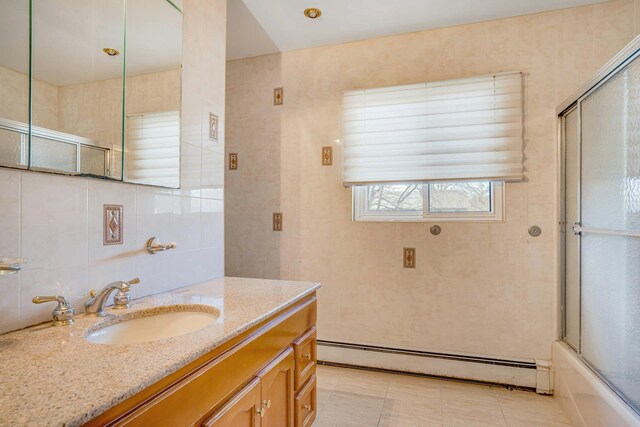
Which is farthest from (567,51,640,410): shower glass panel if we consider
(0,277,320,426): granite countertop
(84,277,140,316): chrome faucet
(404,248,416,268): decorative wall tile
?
(84,277,140,316): chrome faucet

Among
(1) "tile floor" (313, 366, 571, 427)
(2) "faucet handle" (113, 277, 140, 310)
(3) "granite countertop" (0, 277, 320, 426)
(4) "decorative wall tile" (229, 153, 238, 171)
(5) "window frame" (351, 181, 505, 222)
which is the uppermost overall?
(4) "decorative wall tile" (229, 153, 238, 171)

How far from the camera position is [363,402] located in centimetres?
203

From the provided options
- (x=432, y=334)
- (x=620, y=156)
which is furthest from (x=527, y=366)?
(x=620, y=156)

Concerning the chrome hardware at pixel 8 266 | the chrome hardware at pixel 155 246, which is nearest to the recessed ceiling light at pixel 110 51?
the chrome hardware at pixel 155 246

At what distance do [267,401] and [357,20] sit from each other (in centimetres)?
222

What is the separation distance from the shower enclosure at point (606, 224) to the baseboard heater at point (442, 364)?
33 cm

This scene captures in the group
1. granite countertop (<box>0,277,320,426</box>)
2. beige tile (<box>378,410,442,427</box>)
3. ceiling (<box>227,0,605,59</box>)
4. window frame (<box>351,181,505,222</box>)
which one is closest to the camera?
granite countertop (<box>0,277,320,426</box>)

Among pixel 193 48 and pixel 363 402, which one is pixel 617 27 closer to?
pixel 193 48

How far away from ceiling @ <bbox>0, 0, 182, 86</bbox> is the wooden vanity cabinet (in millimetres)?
940

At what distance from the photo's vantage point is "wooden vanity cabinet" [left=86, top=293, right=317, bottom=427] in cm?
68

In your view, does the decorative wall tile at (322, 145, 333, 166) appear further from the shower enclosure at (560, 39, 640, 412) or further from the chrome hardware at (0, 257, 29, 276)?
the chrome hardware at (0, 257, 29, 276)

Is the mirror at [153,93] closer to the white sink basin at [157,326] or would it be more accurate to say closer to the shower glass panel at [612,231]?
the white sink basin at [157,326]

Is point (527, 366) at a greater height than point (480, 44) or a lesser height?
lesser

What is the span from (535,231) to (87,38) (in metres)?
2.46
